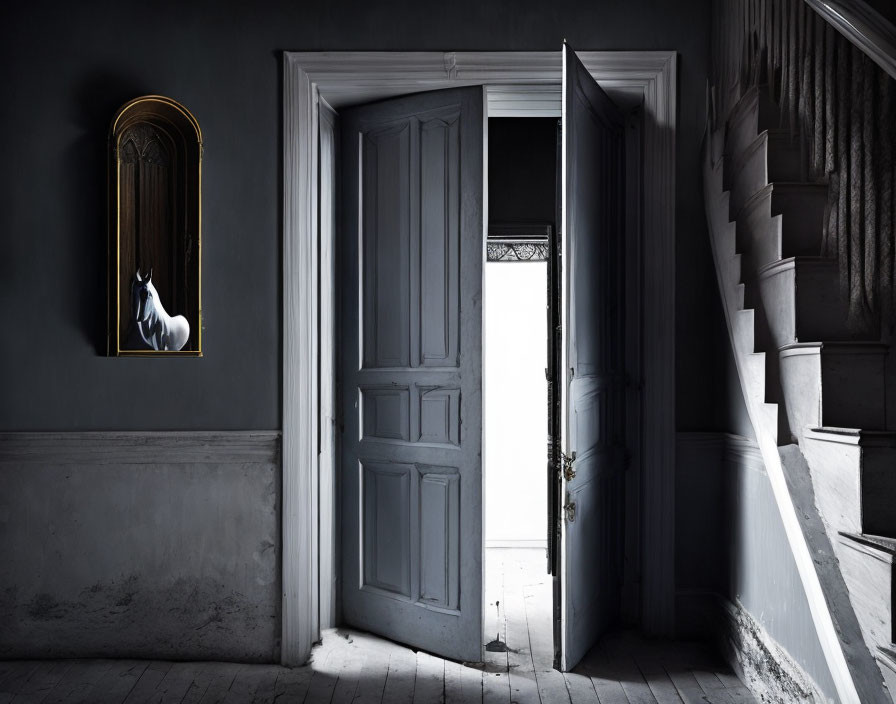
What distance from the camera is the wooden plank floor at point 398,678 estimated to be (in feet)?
8.58

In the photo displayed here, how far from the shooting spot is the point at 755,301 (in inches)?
89.5

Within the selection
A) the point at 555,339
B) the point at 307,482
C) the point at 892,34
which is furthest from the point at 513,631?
the point at 892,34

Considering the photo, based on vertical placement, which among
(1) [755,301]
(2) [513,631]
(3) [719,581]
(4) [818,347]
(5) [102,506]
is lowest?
(2) [513,631]

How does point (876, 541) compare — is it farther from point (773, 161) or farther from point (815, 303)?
point (773, 161)

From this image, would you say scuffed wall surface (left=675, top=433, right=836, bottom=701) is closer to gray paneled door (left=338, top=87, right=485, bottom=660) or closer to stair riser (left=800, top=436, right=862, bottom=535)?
stair riser (left=800, top=436, right=862, bottom=535)

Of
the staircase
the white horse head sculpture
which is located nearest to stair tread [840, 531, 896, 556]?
the staircase

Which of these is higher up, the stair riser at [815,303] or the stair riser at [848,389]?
the stair riser at [815,303]

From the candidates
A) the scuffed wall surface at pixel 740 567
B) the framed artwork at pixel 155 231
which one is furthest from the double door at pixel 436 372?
the framed artwork at pixel 155 231

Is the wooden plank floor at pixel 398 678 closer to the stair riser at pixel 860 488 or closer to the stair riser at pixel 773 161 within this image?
the stair riser at pixel 860 488

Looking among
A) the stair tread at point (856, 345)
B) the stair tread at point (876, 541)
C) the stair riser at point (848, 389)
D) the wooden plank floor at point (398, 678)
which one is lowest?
the wooden plank floor at point (398, 678)

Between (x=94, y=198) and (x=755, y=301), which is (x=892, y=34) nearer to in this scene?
(x=755, y=301)

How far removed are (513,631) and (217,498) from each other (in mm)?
1466

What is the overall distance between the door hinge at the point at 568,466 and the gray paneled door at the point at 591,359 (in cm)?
2

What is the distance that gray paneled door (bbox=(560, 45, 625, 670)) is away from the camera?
2.69m
